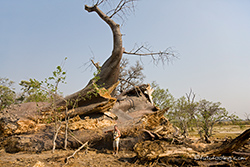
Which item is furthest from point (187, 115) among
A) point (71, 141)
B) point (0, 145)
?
point (0, 145)

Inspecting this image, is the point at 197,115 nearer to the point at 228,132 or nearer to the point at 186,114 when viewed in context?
the point at 186,114

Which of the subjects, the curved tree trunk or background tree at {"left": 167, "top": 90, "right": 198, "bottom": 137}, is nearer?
the curved tree trunk

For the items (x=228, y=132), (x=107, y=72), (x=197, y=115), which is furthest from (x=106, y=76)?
(x=228, y=132)

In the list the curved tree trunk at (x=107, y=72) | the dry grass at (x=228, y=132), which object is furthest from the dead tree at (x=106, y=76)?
the dry grass at (x=228, y=132)

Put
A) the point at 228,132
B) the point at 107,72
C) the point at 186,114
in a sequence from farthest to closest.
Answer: the point at 228,132 < the point at 186,114 < the point at 107,72

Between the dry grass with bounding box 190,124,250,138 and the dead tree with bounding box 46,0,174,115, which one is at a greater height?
the dead tree with bounding box 46,0,174,115

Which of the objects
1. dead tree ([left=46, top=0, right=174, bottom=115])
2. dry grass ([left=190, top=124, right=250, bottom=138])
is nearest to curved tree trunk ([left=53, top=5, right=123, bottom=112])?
dead tree ([left=46, top=0, right=174, bottom=115])

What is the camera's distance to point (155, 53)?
894cm

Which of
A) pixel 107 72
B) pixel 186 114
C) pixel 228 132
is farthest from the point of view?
pixel 228 132

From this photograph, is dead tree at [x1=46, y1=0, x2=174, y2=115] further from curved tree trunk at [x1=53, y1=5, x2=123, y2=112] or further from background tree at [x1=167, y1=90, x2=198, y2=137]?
background tree at [x1=167, y1=90, x2=198, y2=137]

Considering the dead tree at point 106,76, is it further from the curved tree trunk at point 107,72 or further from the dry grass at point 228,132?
the dry grass at point 228,132

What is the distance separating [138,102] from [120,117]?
202 cm

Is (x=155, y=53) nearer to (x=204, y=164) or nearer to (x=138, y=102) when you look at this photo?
(x=138, y=102)

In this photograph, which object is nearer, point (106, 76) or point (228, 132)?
point (106, 76)
